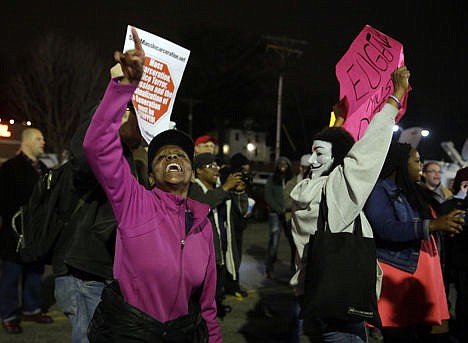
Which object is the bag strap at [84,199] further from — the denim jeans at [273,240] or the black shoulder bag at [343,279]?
the denim jeans at [273,240]

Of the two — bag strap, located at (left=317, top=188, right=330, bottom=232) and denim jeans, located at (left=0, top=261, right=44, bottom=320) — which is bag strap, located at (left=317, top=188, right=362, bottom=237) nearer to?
bag strap, located at (left=317, top=188, right=330, bottom=232)

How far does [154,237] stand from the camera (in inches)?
91.1

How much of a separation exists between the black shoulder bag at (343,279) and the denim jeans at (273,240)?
614 centimetres

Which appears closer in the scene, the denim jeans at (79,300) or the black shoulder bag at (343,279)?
the black shoulder bag at (343,279)

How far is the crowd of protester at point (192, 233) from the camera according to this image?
2287 millimetres

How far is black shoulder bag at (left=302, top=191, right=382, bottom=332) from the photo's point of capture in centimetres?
284

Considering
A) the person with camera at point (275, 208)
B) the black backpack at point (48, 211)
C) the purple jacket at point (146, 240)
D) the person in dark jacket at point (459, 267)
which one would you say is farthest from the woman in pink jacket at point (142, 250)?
the person with camera at point (275, 208)

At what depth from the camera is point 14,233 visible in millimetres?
5676

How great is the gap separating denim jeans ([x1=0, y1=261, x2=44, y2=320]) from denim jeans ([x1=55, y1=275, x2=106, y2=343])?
2.84 m

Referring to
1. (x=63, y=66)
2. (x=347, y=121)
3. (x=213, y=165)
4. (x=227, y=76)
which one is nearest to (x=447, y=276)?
(x=347, y=121)

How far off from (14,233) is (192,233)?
393cm

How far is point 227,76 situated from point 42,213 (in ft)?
169

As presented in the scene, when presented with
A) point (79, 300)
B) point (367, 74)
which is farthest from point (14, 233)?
point (367, 74)

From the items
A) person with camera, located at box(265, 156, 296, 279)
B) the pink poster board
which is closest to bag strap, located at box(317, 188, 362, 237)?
the pink poster board
